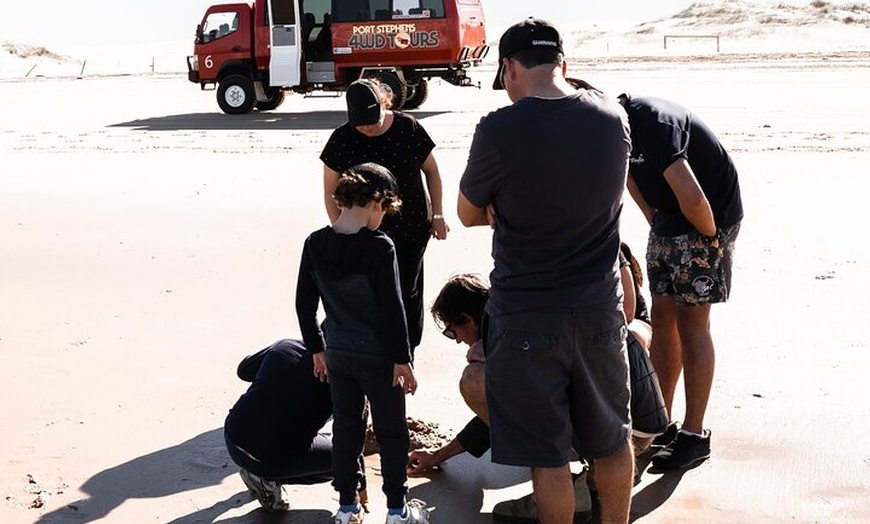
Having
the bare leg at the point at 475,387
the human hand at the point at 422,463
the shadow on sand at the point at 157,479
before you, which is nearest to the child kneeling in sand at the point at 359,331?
the bare leg at the point at 475,387

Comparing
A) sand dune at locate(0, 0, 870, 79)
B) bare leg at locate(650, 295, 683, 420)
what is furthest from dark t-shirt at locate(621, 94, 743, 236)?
sand dune at locate(0, 0, 870, 79)

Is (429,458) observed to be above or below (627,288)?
below

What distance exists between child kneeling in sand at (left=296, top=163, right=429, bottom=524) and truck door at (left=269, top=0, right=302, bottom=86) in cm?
1774

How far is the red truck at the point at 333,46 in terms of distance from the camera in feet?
69.0

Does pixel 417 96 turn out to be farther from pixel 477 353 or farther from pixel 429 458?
pixel 477 353

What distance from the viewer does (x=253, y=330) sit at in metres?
6.73

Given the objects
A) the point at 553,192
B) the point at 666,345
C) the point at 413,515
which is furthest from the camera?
the point at 666,345

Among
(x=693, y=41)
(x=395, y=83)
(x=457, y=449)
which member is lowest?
(x=693, y=41)

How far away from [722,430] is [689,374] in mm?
546

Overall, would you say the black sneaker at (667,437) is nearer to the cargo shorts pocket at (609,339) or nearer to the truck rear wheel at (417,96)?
the cargo shorts pocket at (609,339)

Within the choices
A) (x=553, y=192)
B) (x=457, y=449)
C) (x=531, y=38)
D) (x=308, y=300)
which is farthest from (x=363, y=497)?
(x=531, y=38)

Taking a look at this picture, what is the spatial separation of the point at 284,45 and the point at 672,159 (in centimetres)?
1774

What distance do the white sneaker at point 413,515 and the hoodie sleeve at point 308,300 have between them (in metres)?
0.61

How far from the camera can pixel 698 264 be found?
4.51 meters
